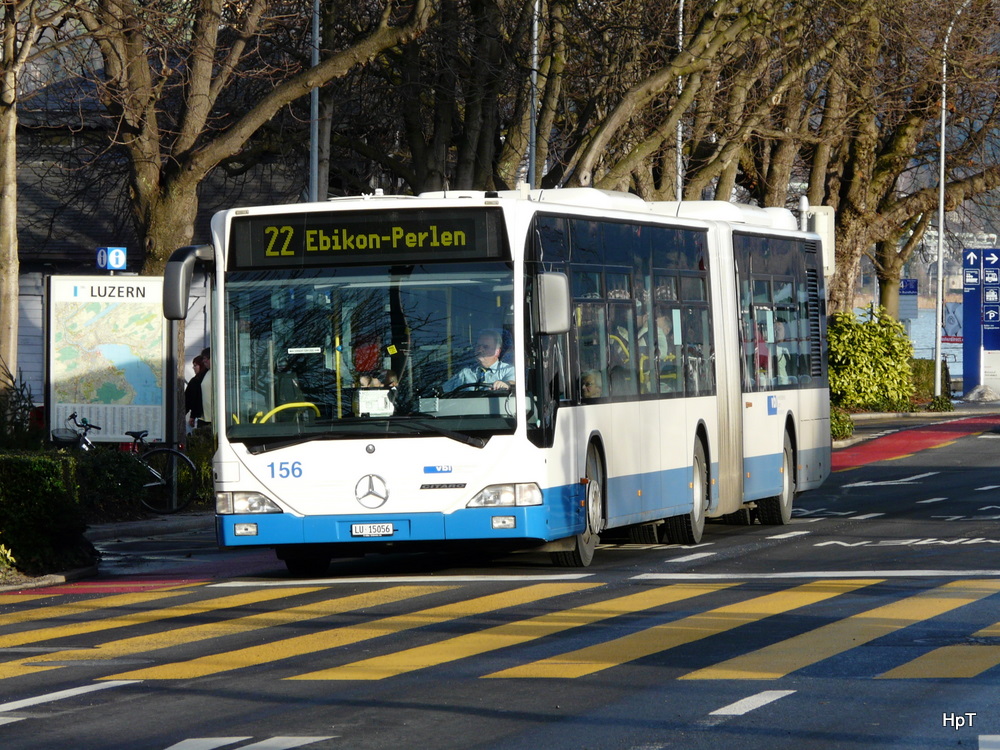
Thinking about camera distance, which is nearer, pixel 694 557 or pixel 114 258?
pixel 694 557

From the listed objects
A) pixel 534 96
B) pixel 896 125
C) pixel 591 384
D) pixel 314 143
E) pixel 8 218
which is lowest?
pixel 591 384

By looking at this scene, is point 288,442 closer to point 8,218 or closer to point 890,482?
point 8,218

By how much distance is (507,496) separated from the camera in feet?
45.3

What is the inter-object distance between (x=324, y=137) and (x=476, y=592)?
17418 millimetres

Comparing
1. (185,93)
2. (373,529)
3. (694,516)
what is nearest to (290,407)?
(373,529)

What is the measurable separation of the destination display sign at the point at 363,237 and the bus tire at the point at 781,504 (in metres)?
6.69

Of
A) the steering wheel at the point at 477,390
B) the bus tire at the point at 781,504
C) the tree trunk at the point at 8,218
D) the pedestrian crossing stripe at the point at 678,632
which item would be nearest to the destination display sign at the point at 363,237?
the steering wheel at the point at 477,390

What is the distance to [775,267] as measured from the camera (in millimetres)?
20016

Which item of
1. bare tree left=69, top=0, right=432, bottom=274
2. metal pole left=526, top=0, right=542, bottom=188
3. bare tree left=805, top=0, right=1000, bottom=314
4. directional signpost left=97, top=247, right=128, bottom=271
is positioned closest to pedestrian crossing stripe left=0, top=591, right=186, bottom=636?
bare tree left=69, top=0, right=432, bottom=274

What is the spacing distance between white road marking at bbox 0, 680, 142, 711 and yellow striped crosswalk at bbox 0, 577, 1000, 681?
266 millimetres

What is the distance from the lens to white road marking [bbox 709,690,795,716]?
830 cm

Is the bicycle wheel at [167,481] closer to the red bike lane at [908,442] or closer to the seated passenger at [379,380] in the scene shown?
Result: the seated passenger at [379,380]

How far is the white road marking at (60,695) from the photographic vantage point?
8.82m

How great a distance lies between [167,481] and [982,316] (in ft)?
122
